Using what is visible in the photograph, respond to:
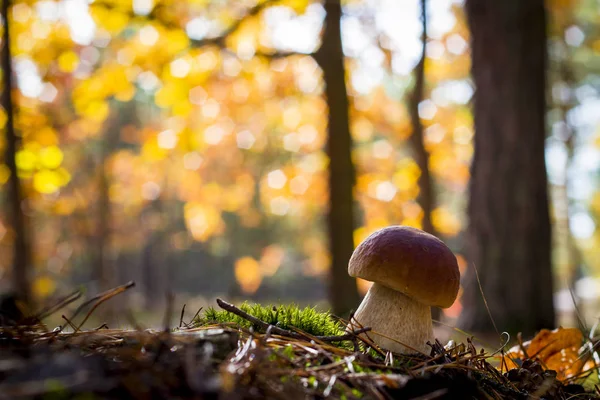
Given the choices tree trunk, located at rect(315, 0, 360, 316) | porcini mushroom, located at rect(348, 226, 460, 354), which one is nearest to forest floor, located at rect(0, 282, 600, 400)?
porcini mushroom, located at rect(348, 226, 460, 354)

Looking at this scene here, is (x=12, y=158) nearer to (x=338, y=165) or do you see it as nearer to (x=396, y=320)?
(x=338, y=165)

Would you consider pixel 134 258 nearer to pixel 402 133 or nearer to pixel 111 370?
pixel 402 133

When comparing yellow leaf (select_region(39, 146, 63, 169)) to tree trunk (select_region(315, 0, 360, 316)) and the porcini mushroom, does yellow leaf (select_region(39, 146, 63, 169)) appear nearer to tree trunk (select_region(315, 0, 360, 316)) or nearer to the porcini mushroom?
tree trunk (select_region(315, 0, 360, 316))

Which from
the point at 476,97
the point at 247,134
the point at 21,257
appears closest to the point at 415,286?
the point at 476,97

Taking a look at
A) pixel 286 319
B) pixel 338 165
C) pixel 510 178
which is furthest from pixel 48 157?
pixel 286 319

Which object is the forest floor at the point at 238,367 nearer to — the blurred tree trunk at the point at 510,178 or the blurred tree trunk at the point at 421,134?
the blurred tree trunk at the point at 510,178

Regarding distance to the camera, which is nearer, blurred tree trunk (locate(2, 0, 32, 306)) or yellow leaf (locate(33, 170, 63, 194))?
blurred tree trunk (locate(2, 0, 32, 306))

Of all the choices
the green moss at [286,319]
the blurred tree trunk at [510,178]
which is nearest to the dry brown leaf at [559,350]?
the green moss at [286,319]
